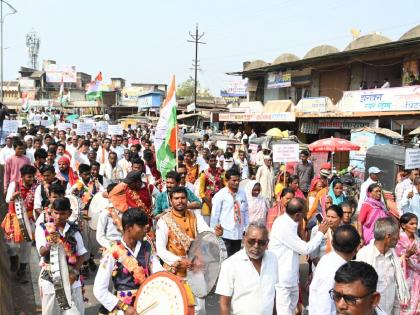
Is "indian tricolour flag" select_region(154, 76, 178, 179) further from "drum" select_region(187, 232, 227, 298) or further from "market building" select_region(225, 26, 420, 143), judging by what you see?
"market building" select_region(225, 26, 420, 143)

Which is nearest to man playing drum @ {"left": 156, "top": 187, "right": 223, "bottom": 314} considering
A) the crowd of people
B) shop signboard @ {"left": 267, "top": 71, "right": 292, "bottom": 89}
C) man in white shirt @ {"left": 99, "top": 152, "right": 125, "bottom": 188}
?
the crowd of people

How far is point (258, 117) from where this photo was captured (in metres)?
27.8

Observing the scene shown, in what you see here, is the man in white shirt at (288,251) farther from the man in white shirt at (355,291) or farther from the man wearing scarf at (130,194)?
the man in white shirt at (355,291)

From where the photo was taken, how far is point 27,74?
287ft

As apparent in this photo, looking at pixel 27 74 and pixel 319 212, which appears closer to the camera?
pixel 319 212

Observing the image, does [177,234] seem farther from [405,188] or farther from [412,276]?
[405,188]

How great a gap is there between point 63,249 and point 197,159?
6.50 metres

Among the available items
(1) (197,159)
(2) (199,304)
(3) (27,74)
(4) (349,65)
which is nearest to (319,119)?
(4) (349,65)

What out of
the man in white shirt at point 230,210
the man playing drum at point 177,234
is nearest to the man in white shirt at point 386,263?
the man playing drum at point 177,234

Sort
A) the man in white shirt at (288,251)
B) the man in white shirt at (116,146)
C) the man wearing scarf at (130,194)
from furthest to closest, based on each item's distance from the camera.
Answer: the man in white shirt at (116,146) < the man wearing scarf at (130,194) < the man in white shirt at (288,251)

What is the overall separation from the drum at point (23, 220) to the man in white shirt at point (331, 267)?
3983 millimetres

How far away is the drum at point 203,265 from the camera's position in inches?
183

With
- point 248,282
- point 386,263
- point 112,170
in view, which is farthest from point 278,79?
point 248,282

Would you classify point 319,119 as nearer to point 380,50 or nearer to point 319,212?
point 380,50
